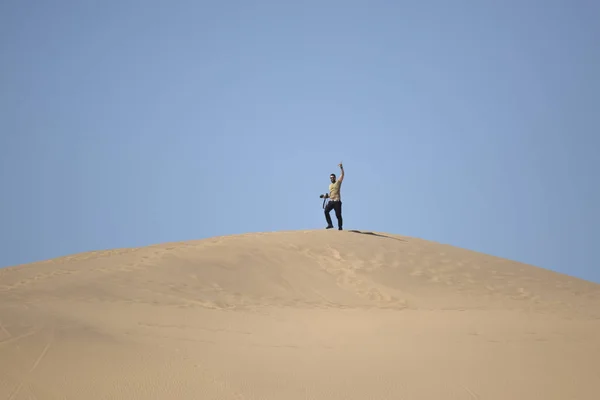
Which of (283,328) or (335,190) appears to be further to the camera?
(335,190)

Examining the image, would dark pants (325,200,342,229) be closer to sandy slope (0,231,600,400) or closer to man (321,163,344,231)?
man (321,163,344,231)

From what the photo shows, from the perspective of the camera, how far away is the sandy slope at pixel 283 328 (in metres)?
5.21

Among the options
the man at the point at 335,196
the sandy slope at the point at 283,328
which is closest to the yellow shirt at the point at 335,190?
the man at the point at 335,196

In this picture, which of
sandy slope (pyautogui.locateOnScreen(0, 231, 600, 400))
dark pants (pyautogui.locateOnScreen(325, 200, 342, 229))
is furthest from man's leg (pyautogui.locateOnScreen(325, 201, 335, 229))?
sandy slope (pyautogui.locateOnScreen(0, 231, 600, 400))

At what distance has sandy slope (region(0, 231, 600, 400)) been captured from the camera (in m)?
5.21

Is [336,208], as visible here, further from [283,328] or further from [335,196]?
[283,328]

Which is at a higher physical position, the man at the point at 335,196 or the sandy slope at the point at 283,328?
the man at the point at 335,196

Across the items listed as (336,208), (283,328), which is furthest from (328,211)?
(283,328)

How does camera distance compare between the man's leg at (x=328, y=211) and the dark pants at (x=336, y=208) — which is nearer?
the dark pants at (x=336, y=208)

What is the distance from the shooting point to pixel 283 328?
7523 millimetres

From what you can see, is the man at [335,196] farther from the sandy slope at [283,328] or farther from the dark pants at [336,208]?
the sandy slope at [283,328]

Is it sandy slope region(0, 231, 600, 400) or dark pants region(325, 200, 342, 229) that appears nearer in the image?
sandy slope region(0, 231, 600, 400)

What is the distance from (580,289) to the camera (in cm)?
1355

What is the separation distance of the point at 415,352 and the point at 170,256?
6.43 m
